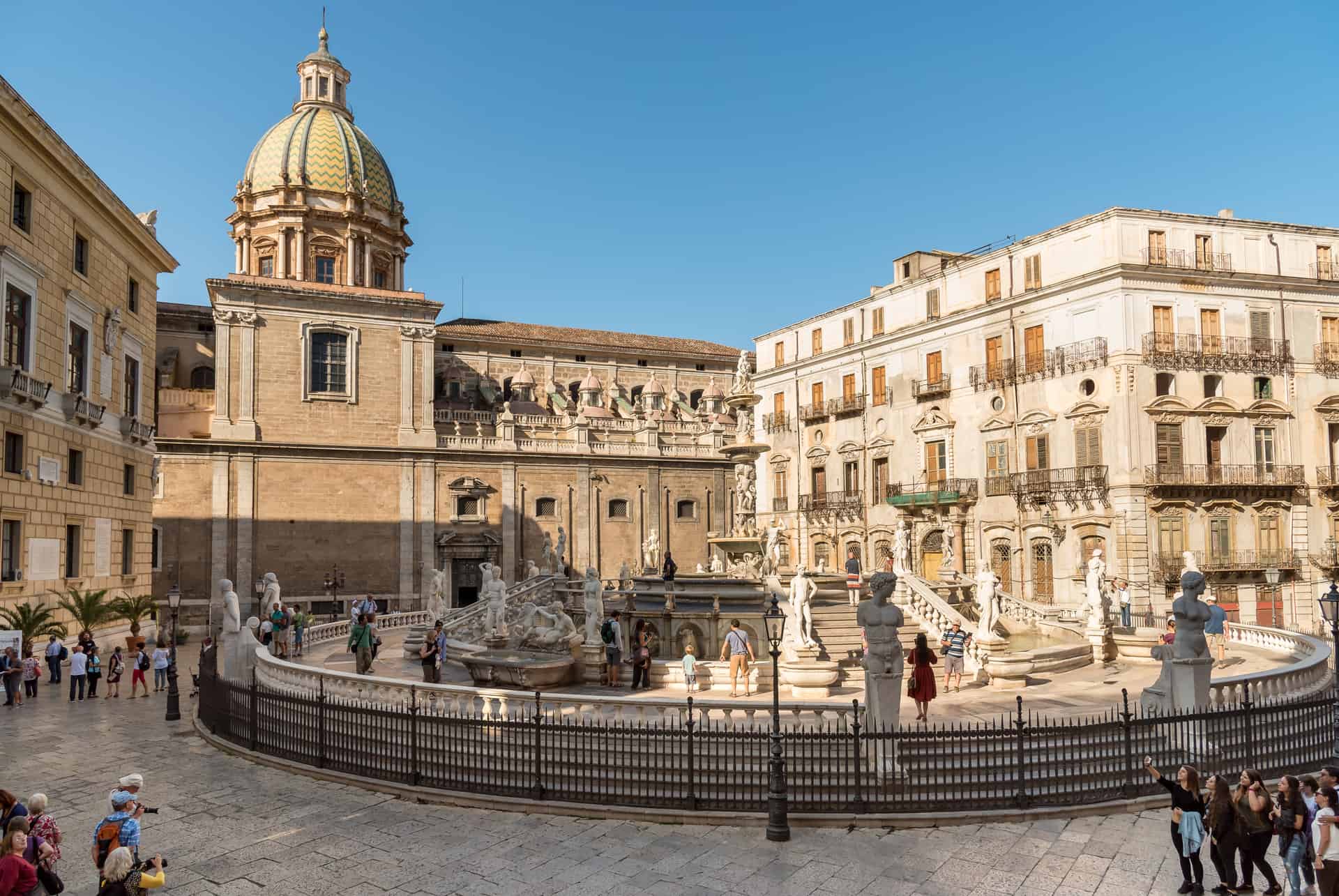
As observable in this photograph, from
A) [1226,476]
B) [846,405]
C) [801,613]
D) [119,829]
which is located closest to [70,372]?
[801,613]

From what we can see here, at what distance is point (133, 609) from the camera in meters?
24.4

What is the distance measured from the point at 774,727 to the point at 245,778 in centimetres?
727

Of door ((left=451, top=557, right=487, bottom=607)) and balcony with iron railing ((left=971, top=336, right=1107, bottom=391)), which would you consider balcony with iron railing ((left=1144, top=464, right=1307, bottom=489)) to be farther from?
door ((left=451, top=557, right=487, bottom=607))

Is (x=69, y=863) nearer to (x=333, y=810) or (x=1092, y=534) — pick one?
(x=333, y=810)

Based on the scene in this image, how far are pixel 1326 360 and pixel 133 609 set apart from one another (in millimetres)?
37695

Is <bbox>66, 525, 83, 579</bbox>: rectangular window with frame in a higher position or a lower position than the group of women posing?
higher

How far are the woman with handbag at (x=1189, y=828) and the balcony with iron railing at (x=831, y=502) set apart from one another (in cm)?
3050

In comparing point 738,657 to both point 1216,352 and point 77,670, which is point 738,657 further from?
point 1216,352

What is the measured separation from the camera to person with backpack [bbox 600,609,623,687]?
17297mm

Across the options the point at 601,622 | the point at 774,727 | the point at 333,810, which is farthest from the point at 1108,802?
the point at 601,622

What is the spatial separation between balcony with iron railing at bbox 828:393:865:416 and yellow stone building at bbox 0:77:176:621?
84.2 ft

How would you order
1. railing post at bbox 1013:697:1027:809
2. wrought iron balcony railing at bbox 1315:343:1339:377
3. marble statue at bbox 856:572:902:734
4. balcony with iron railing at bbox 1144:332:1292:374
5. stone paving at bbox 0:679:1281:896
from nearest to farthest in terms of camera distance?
stone paving at bbox 0:679:1281:896
railing post at bbox 1013:697:1027:809
marble statue at bbox 856:572:902:734
balcony with iron railing at bbox 1144:332:1292:374
wrought iron balcony railing at bbox 1315:343:1339:377

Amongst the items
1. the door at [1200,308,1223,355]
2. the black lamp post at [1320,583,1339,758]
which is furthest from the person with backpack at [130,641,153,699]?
the door at [1200,308,1223,355]

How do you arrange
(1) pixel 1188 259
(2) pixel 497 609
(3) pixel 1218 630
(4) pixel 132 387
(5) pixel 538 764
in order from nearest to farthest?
(5) pixel 538 764 < (3) pixel 1218 630 < (2) pixel 497 609 < (4) pixel 132 387 < (1) pixel 1188 259
